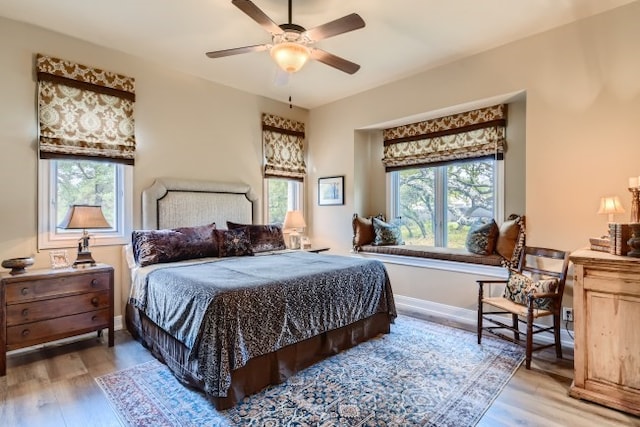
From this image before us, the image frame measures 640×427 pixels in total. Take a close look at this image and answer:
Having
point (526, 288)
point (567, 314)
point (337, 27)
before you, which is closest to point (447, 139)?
point (526, 288)

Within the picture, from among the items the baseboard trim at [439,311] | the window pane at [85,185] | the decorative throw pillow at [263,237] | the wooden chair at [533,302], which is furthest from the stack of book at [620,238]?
the window pane at [85,185]

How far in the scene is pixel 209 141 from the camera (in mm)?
4250

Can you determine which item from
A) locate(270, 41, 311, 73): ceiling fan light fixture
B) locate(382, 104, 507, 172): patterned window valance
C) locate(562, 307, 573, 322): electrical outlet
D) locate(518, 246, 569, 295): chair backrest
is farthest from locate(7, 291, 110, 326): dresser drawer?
locate(562, 307, 573, 322): electrical outlet

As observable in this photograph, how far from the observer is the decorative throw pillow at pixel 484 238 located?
11.7 ft

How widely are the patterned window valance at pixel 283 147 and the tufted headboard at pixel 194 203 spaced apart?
59cm

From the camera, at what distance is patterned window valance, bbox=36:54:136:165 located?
3.02 metres

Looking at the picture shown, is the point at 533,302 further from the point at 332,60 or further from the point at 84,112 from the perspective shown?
the point at 84,112

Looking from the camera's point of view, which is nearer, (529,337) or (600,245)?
(600,245)

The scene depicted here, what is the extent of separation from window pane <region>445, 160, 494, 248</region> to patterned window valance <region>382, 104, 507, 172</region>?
0.21m

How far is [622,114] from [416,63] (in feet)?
6.50

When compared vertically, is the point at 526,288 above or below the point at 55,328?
above

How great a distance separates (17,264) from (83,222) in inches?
21.5

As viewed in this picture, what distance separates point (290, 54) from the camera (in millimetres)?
2426

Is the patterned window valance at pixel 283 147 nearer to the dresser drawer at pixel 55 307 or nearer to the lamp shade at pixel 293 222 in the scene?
the lamp shade at pixel 293 222
